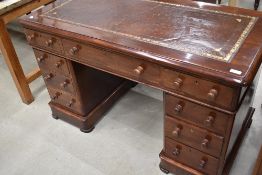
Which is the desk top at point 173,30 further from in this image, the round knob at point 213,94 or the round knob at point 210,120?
the round knob at point 210,120

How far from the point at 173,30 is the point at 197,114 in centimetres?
37

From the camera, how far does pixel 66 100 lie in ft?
5.50

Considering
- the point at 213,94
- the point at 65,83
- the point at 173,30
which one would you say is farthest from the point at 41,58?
the point at 213,94

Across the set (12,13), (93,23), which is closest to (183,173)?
(93,23)

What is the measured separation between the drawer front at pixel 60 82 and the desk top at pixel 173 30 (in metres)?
0.33

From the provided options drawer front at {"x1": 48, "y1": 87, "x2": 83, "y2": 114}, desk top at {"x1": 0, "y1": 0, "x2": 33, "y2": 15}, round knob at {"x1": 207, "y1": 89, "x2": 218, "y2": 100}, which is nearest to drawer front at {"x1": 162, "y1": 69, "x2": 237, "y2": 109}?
round knob at {"x1": 207, "y1": 89, "x2": 218, "y2": 100}

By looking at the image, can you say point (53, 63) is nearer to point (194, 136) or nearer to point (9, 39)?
point (9, 39)

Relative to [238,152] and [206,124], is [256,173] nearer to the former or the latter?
[206,124]

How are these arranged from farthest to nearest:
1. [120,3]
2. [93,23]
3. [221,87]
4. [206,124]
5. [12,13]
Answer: [12,13]
[120,3]
[93,23]
[206,124]
[221,87]

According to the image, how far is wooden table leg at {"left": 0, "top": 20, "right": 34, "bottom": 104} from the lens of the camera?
1.71 meters

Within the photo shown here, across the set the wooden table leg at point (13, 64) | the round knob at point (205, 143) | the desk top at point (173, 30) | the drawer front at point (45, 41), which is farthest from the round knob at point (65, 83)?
the round knob at point (205, 143)

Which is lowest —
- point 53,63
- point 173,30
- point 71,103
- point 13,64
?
point 71,103

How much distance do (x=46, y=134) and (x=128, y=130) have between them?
20.4 inches

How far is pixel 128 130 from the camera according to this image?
1734mm
